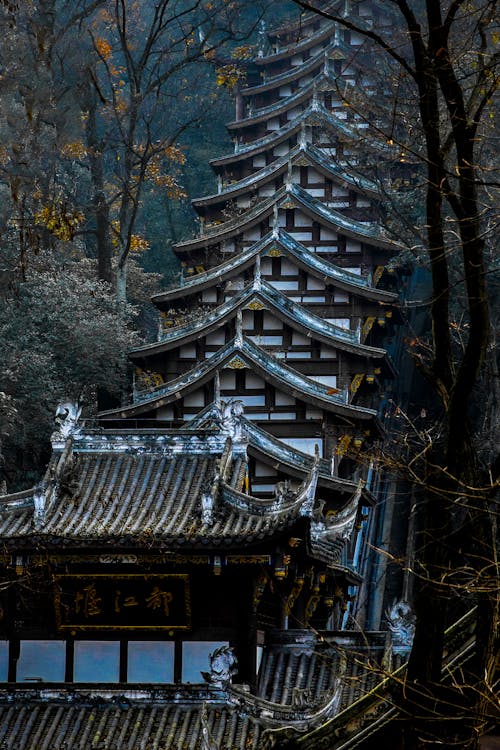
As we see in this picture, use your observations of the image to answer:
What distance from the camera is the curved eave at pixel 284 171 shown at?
4788 cm

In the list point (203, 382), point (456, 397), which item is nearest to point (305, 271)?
point (203, 382)

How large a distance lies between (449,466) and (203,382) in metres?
24.4

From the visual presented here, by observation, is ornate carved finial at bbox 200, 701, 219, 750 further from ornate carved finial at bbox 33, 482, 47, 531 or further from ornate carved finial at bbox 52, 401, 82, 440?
ornate carved finial at bbox 52, 401, 82, 440

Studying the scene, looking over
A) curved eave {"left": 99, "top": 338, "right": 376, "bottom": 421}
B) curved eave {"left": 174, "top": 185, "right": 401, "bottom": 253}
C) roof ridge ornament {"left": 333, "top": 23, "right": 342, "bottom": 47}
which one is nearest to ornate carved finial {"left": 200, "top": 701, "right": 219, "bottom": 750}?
curved eave {"left": 99, "top": 338, "right": 376, "bottom": 421}

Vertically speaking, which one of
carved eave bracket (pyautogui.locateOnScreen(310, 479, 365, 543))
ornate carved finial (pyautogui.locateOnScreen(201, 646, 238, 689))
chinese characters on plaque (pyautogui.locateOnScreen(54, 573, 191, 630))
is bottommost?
ornate carved finial (pyautogui.locateOnScreen(201, 646, 238, 689))

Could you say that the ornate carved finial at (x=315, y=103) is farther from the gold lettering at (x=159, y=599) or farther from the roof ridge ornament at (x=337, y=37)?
the gold lettering at (x=159, y=599)

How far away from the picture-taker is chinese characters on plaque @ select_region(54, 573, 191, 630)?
23641 millimetres

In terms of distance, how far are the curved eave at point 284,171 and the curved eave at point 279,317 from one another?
26.5ft

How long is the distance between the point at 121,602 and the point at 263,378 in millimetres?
13813

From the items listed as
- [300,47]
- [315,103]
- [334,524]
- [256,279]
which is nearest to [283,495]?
[334,524]

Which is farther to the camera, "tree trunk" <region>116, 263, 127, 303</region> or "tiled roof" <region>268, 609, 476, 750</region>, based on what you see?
"tree trunk" <region>116, 263, 127, 303</region>

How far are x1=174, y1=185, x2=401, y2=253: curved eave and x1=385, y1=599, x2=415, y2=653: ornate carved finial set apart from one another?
24.7 meters

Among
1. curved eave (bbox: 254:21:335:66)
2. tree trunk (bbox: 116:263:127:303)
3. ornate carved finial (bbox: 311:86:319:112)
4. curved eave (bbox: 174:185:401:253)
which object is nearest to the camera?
curved eave (bbox: 174:185:401:253)

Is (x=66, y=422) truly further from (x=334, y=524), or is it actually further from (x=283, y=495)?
(x=334, y=524)
